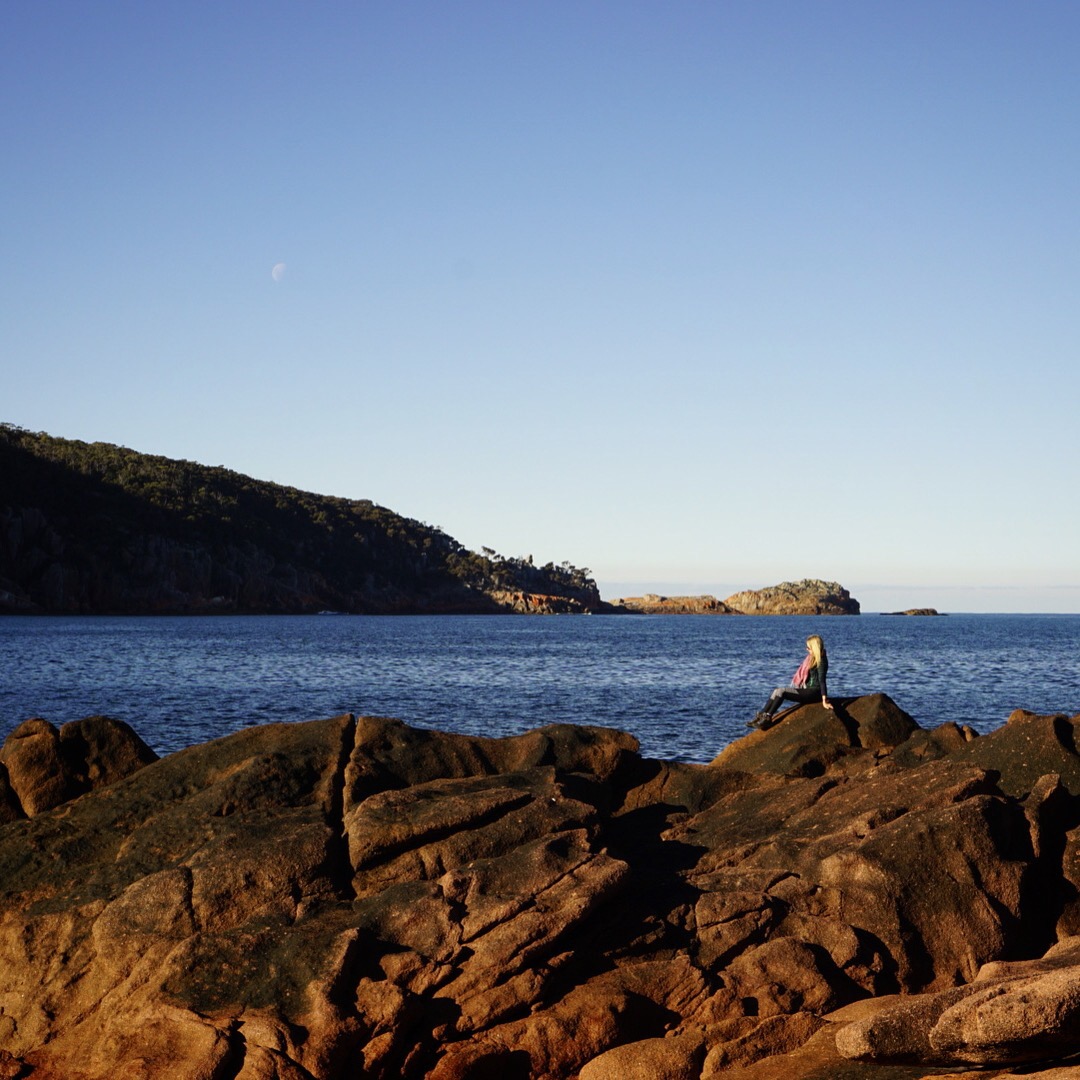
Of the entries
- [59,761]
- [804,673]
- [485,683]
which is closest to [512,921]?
[59,761]

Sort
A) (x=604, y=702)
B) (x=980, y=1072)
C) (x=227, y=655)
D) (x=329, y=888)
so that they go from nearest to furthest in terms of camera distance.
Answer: (x=980, y=1072) → (x=329, y=888) → (x=604, y=702) → (x=227, y=655)

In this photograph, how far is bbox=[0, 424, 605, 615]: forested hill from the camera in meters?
138

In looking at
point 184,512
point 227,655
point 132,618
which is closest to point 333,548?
point 184,512

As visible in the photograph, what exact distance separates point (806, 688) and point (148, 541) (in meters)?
142

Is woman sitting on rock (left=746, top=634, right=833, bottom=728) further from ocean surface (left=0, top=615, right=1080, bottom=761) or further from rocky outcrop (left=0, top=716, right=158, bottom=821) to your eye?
ocean surface (left=0, top=615, right=1080, bottom=761)

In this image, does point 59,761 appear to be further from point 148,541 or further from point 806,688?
point 148,541

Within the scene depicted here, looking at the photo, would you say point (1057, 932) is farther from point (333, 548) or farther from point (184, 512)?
point (333, 548)

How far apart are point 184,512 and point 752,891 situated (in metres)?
161

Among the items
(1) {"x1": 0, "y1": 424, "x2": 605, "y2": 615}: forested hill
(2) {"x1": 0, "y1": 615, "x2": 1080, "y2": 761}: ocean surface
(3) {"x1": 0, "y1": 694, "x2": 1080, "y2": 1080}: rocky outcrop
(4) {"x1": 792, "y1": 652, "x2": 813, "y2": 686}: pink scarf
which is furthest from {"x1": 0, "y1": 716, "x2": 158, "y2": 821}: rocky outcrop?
(1) {"x1": 0, "y1": 424, "x2": 605, "y2": 615}: forested hill

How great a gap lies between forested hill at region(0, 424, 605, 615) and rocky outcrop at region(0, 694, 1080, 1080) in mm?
130601

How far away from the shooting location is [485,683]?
54.6 m

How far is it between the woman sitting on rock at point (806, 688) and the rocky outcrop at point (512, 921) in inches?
150

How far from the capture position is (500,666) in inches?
2638

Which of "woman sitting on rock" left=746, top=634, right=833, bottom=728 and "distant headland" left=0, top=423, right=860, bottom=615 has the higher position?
"distant headland" left=0, top=423, right=860, bottom=615
